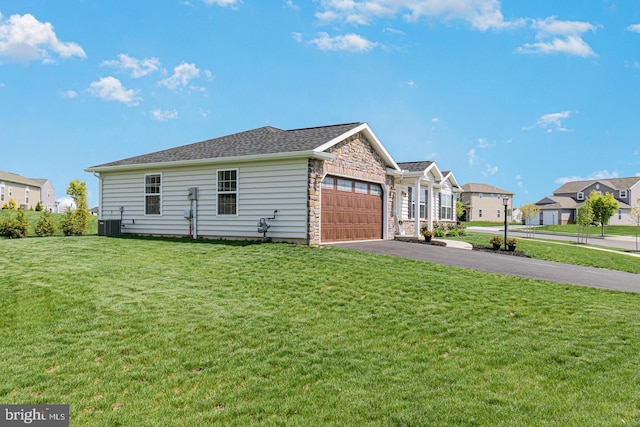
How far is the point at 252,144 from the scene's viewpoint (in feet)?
56.7

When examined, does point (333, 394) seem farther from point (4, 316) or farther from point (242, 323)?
point (4, 316)

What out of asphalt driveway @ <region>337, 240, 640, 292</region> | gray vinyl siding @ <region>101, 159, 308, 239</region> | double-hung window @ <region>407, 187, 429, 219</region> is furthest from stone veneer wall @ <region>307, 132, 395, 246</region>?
double-hung window @ <region>407, 187, 429, 219</region>

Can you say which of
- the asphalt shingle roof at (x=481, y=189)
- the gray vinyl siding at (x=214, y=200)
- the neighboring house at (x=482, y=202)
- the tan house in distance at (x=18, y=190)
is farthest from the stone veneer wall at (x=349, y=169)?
the asphalt shingle roof at (x=481, y=189)

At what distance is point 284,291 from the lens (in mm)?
9180

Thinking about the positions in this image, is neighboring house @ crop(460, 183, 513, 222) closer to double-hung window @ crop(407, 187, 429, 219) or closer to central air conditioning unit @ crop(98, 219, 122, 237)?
double-hung window @ crop(407, 187, 429, 219)

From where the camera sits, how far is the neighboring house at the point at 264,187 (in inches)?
588

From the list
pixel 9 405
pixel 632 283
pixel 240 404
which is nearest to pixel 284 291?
pixel 240 404

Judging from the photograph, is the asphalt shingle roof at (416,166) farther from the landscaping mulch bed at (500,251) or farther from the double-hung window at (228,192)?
the double-hung window at (228,192)

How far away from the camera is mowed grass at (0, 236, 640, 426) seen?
15.2ft

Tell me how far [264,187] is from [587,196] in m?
62.4

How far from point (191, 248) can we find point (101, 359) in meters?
8.64

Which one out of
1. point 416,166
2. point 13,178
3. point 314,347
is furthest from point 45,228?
point 13,178

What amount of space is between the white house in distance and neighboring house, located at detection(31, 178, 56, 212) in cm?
5618

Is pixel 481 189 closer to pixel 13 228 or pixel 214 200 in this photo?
pixel 214 200
